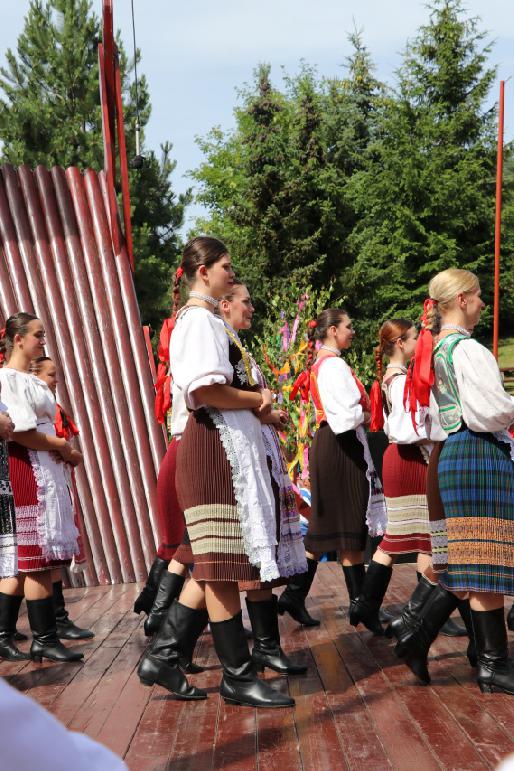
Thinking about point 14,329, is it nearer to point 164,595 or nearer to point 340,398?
point 164,595

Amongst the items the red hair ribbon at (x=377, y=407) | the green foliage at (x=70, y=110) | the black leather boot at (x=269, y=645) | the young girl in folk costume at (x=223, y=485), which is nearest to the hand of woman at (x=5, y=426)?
the young girl in folk costume at (x=223, y=485)

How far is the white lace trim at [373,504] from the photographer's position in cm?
520

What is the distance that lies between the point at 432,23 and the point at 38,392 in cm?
3092

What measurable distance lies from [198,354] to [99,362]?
13.1ft

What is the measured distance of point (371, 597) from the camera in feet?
15.9

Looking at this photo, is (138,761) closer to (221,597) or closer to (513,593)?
(221,597)

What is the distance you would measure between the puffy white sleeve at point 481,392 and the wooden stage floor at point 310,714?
1001 millimetres

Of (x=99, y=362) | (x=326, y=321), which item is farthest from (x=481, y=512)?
(x=99, y=362)

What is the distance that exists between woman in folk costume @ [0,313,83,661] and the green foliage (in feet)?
67.9

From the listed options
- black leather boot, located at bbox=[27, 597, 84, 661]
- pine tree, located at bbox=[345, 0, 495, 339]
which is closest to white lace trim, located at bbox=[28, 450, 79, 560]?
black leather boot, located at bbox=[27, 597, 84, 661]

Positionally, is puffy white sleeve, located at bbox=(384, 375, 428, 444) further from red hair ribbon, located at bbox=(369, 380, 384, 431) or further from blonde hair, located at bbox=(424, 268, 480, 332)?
blonde hair, located at bbox=(424, 268, 480, 332)

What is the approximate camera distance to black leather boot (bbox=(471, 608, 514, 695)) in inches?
140

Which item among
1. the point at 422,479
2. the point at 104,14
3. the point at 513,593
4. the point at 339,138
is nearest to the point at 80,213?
the point at 104,14

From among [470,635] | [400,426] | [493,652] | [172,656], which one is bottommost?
[470,635]
